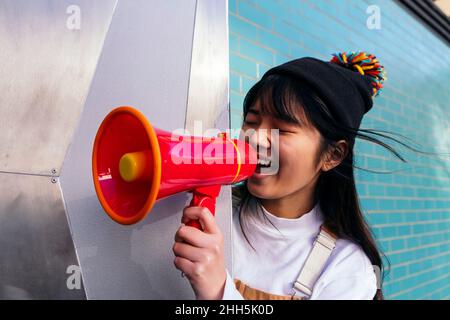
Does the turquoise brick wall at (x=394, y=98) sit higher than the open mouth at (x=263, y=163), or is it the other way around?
the turquoise brick wall at (x=394, y=98)

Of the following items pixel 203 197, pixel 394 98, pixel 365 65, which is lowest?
pixel 203 197

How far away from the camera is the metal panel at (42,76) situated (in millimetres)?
750

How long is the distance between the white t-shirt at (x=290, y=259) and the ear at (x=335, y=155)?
0.14 m

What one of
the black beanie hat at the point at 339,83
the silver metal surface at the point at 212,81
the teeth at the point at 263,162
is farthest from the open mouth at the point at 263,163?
the black beanie hat at the point at 339,83

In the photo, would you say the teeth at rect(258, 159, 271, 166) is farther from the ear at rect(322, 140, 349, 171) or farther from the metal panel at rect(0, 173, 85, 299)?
the metal panel at rect(0, 173, 85, 299)

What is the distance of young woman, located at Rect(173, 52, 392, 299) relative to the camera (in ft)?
3.51

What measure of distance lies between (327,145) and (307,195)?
19cm

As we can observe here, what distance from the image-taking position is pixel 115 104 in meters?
0.87

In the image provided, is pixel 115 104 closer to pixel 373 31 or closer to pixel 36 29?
pixel 36 29

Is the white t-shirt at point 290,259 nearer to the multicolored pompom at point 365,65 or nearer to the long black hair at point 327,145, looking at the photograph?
the long black hair at point 327,145

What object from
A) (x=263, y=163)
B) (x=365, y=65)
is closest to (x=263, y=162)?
(x=263, y=163)

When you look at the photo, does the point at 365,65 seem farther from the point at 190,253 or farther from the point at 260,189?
the point at 190,253

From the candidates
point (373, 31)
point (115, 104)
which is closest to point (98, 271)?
point (115, 104)

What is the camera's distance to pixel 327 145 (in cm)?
118
